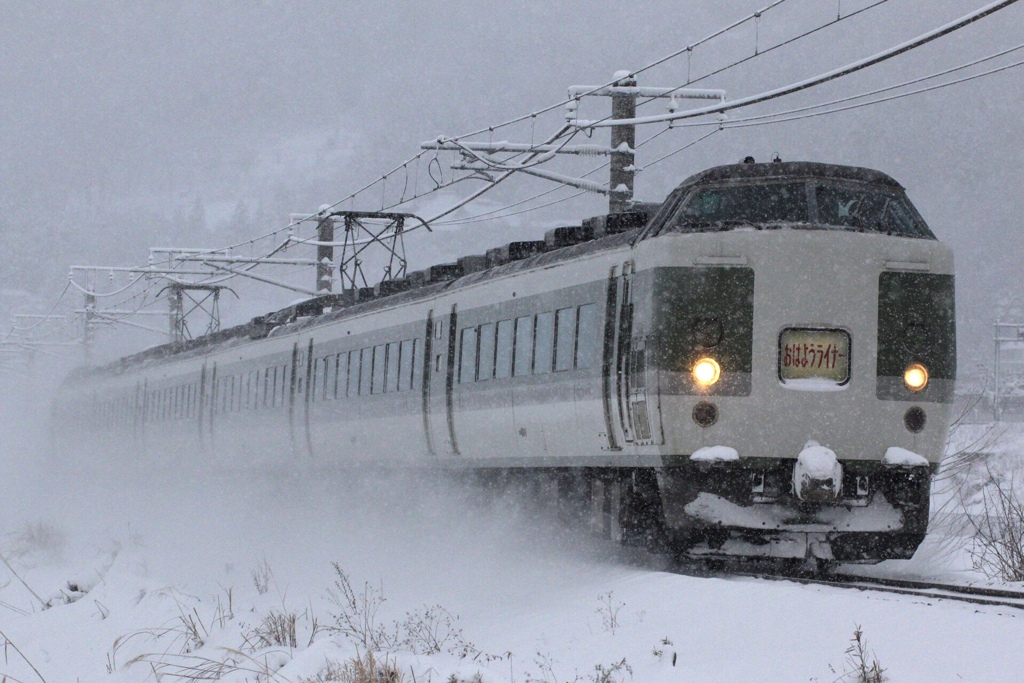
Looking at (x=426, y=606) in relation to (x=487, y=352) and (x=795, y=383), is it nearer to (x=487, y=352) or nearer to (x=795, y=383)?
(x=795, y=383)

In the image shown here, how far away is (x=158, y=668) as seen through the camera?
1095 cm

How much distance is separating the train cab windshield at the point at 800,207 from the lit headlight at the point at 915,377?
0.97 m

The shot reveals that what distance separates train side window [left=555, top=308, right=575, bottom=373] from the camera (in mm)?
12170

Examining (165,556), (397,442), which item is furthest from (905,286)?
(165,556)

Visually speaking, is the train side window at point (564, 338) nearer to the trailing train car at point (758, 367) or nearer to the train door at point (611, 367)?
the trailing train car at point (758, 367)

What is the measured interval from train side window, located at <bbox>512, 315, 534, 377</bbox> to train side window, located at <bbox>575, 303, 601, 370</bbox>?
1.21 meters

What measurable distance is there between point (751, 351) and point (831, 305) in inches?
25.6

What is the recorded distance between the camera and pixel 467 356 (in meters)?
14.7

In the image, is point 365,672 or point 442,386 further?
point 442,386

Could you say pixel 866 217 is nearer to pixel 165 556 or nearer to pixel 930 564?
pixel 930 564

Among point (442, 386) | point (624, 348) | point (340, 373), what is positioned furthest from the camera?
point (340, 373)

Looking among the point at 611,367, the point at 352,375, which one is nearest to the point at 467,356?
the point at 611,367

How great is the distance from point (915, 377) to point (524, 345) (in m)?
4.15

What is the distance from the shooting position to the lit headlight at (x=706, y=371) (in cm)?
1010
